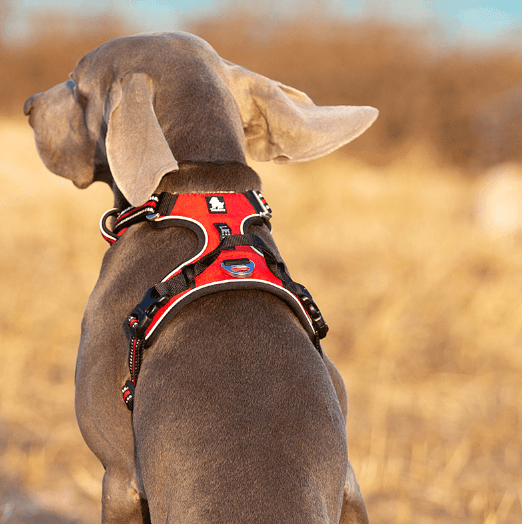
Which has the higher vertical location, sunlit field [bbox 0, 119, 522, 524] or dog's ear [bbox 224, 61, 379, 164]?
dog's ear [bbox 224, 61, 379, 164]

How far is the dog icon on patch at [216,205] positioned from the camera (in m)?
1.75

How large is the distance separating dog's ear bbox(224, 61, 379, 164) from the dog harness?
0.44 m

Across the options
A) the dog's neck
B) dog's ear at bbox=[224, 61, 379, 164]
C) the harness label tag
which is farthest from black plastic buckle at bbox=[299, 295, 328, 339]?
dog's ear at bbox=[224, 61, 379, 164]

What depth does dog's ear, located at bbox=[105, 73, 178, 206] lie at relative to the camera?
163cm

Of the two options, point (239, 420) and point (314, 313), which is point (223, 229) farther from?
point (239, 420)

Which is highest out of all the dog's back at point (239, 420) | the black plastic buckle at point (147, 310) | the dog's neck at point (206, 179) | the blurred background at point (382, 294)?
the dog's neck at point (206, 179)

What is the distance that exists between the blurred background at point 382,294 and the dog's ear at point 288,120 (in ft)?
6.47

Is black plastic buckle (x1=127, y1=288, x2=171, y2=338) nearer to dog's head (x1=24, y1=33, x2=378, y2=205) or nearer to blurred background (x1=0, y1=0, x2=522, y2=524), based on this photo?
dog's head (x1=24, y1=33, x2=378, y2=205)

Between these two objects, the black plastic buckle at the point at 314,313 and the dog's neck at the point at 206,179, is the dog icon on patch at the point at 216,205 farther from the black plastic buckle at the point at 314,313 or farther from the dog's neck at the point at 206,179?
the black plastic buckle at the point at 314,313

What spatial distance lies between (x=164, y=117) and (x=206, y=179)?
10.7 inches

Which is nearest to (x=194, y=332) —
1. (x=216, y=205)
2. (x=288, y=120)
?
(x=216, y=205)

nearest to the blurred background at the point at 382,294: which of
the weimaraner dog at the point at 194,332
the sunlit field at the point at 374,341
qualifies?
the sunlit field at the point at 374,341

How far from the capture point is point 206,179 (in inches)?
71.4

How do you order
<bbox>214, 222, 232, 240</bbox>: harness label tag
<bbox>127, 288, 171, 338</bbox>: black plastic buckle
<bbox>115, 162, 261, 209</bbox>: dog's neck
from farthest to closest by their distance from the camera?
1. <bbox>115, 162, 261, 209</bbox>: dog's neck
2. <bbox>214, 222, 232, 240</bbox>: harness label tag
3. <bbox>127, 288, 171, 338</bbox>: black plastic buckle
